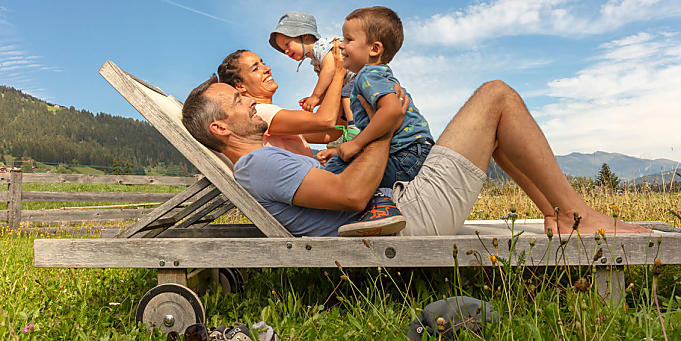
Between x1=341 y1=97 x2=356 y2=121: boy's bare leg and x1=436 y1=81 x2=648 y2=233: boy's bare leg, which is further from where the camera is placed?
x1=341 y1=97 x2=356 y2=121: boy's bare leg

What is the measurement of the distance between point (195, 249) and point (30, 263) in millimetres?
3665

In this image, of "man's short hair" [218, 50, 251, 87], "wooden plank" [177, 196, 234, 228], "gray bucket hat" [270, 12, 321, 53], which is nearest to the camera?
"man's short hair" [218, 50, 251, 87]

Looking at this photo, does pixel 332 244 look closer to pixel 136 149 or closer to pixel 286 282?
pixel 286 282

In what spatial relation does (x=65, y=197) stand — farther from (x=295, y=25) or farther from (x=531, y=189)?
(x=531, y=189)

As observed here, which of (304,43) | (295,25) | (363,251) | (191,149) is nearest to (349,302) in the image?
(363,251)

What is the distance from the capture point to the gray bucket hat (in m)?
4.53

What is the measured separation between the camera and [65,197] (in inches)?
453

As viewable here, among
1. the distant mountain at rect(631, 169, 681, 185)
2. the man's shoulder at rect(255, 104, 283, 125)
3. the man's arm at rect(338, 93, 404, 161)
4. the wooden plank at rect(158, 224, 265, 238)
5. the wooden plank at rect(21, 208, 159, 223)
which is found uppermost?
the man's shoulder at rect(255, 104, 283, 125)

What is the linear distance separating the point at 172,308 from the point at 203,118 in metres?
1.17

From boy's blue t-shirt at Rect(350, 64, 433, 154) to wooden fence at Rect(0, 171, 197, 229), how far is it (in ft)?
27.9

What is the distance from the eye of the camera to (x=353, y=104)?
9.45ft

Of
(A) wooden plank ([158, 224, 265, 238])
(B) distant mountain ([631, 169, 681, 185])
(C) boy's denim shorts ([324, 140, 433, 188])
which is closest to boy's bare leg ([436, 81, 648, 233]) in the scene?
(C) boy's denim shorts ([324, 140, 433, 188])

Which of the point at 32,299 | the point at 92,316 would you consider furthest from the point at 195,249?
the point at 32,299

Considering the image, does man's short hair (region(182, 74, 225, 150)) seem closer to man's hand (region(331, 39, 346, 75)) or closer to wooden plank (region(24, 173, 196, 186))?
man's hand (region(331, 39, 346, 75))
